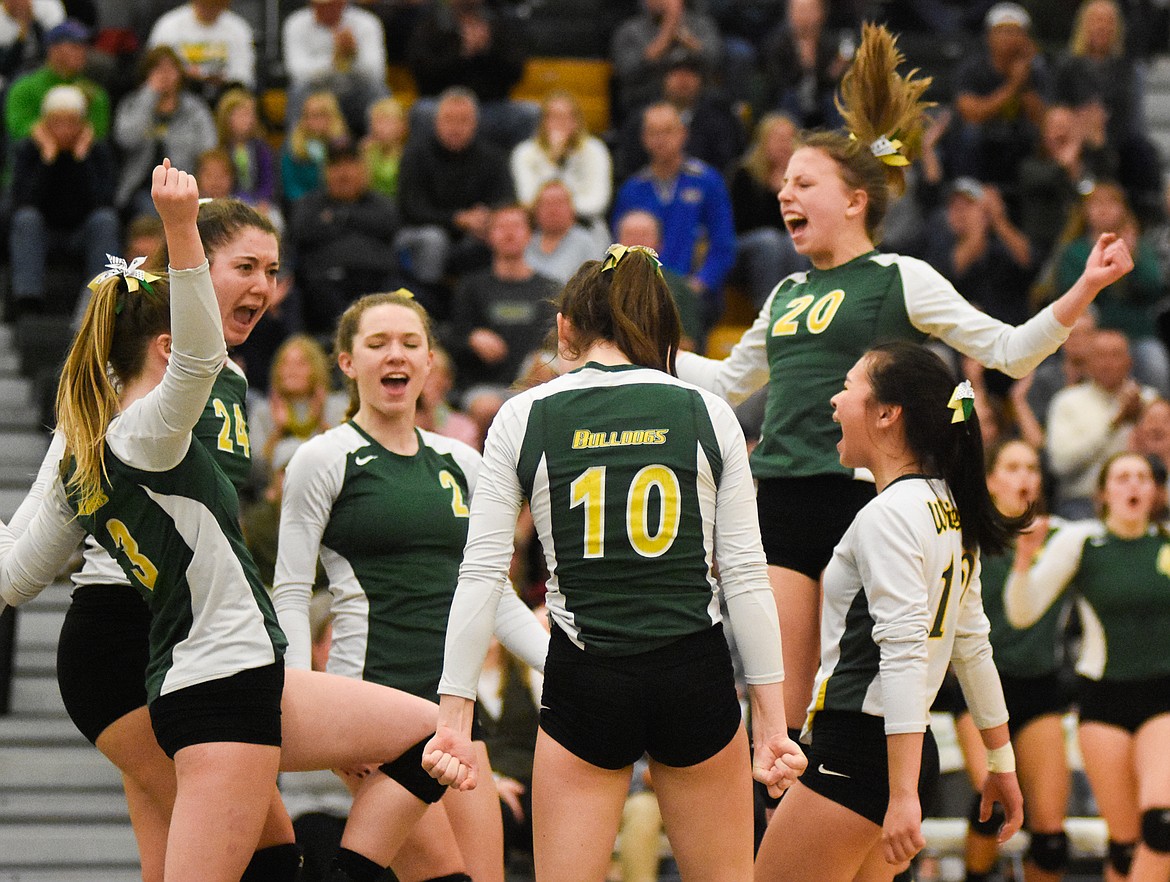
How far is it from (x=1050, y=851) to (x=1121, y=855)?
32 cm

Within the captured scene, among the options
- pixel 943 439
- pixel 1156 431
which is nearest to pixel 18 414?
pixel 1156 431

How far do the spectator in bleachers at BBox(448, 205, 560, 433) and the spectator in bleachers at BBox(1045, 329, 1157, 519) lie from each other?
285 centimetres

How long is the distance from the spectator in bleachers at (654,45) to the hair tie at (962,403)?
7094 mm

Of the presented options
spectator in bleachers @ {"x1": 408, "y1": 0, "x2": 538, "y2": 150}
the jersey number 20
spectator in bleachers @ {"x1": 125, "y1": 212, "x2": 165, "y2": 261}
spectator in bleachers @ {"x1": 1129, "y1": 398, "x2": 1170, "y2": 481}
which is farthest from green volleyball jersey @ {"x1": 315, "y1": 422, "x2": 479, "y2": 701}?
spectator in bleachers @ {"x1": 408, "y1": 0, "x2": 538, "y2": 150}

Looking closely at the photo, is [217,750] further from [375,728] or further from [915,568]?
[915,568]

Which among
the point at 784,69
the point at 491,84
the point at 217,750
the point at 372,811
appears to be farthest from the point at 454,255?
the point at 217,750

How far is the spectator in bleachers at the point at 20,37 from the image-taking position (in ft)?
34.9

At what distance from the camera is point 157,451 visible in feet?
12.0

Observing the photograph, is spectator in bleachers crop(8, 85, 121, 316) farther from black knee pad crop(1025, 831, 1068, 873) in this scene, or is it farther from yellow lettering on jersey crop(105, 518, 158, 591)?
yellow lettering on jersey crop(105, 518, 158, 591)

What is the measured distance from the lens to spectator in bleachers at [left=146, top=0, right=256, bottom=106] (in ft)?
35.0

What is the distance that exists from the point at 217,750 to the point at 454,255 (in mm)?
6551

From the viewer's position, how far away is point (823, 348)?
4.79 meters

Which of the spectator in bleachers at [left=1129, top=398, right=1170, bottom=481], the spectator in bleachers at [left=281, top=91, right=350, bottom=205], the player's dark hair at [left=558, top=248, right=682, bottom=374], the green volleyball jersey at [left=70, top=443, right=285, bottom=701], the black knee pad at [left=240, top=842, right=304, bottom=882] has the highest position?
the spectator in bleachers at [left=281, top=91, right=350, bottom=205]

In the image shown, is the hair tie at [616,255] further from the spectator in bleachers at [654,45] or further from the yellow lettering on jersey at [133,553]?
the spectator in bleachers at [654,45]
